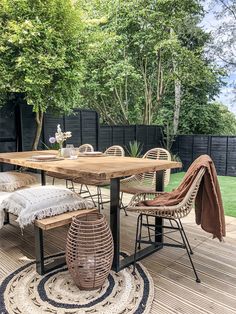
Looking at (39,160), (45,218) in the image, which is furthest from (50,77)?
(45,218)

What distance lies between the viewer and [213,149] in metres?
7.91

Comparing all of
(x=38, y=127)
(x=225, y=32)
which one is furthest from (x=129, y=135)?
(x=225, y=32)

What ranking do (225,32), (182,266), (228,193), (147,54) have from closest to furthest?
(182,266) < (228,193) < (147,54) < (225,32)

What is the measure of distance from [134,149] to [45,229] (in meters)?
5.10

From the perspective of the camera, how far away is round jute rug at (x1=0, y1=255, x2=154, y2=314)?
5.29 ft

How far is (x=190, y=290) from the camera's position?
1.82m

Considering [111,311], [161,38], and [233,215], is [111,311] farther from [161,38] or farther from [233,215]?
[161,38]

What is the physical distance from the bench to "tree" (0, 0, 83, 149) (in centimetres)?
296

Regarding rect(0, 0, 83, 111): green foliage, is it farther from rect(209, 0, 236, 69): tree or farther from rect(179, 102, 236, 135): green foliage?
rect(179, 102, 236, 135): green foliage

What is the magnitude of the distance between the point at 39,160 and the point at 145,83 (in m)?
6.56

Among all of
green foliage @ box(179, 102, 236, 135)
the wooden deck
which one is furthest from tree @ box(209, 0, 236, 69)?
the wooden deck

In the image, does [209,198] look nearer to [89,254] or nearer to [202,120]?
[89,254]

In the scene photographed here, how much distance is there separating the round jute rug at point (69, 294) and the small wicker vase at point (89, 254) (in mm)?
99

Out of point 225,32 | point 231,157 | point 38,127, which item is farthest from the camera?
point 225,32
